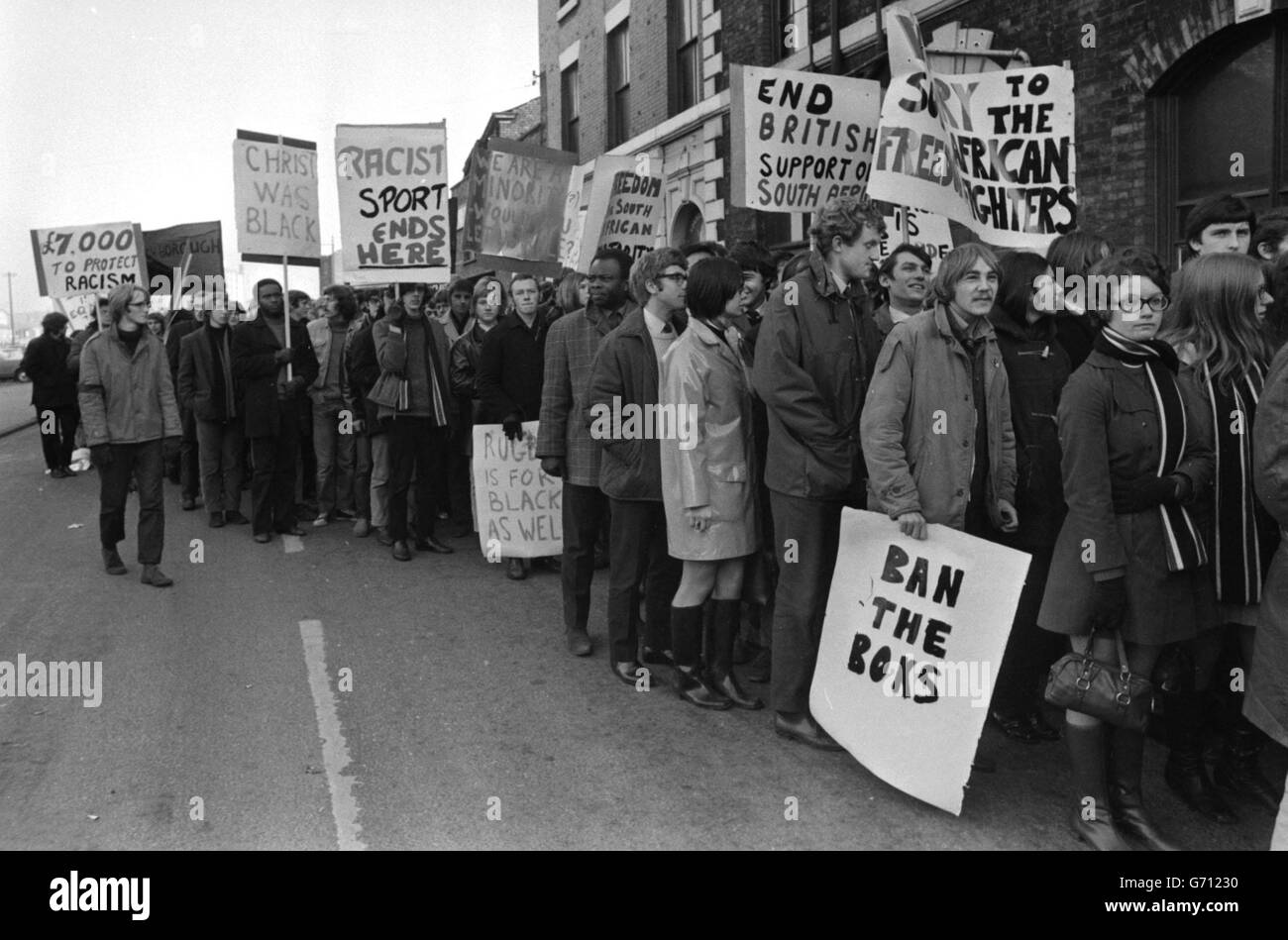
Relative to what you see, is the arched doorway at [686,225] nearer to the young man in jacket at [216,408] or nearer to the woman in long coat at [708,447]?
the young man in jacket at [216,408]

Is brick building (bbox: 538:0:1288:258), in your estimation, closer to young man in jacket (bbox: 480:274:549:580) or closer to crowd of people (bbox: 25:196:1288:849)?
young man in jacket (bbox: 480:274:549:580)

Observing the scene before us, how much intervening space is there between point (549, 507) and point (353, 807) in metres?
4.44

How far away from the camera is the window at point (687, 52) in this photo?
768 inches

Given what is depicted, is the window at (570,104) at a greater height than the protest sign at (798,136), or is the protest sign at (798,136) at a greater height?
the window at (570,104)

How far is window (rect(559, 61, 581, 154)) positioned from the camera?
25391 mm

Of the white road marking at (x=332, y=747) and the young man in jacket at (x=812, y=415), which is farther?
the young man in jacket at (x=812, y=415)

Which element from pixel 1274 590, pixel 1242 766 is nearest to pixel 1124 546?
pixel 1274 590

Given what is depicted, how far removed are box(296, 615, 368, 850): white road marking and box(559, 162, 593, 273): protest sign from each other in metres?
4.74

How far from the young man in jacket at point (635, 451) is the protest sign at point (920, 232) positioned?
2.47 m

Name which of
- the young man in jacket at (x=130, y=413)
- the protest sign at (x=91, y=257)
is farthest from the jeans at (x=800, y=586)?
the protest sign at (x=91, y=257)

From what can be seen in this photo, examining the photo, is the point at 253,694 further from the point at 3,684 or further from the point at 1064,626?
the point at 1064,626

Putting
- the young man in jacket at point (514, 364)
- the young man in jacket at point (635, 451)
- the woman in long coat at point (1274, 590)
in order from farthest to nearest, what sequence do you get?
the young man in jacket at point (514, 364) → the young man in jacket at point (635, 451) → the woman in long coat at point (1274, 590)

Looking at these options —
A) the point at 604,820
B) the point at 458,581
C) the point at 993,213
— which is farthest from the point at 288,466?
the point at 604,820

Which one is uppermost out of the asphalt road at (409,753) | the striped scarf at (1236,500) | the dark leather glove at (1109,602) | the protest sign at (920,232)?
the protest sign at (920,232)
